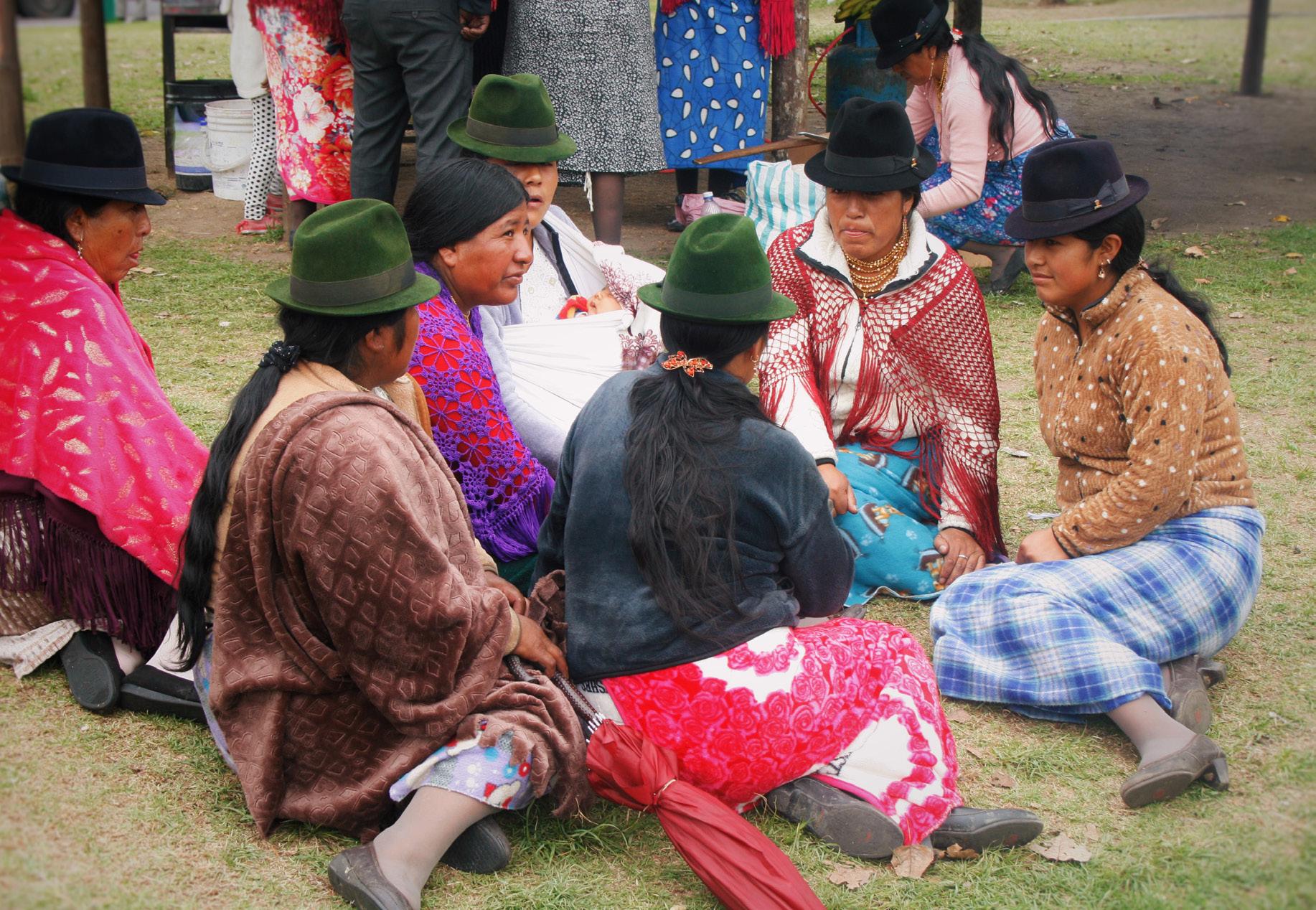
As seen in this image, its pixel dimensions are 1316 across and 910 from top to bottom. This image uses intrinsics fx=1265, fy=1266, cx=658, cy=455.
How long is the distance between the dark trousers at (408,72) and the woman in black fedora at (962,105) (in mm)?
1931

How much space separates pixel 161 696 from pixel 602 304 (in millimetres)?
1841

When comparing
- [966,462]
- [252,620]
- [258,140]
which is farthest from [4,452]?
[258,140]

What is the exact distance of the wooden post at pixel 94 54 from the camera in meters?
7.89

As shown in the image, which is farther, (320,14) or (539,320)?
(320,14)

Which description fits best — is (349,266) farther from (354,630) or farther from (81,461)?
(81,461)

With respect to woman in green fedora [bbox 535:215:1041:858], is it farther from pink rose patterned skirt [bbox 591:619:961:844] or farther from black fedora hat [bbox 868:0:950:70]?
black fedora hat [bbox 868:0:950:70]

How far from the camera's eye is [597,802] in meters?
2.86

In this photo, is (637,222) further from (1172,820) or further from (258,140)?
(1172,820)

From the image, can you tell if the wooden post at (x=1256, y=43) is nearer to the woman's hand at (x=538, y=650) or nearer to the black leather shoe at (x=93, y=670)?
the woman's hand at (x=538, y=650)

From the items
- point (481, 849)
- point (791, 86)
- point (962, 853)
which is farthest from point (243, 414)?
point (791, 86)

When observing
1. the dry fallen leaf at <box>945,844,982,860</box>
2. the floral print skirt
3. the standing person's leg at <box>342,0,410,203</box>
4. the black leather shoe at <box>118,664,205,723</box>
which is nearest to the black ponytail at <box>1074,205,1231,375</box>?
the dry fallen leaf at <box>945,844,982,860</box>

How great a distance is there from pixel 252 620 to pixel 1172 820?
200cm

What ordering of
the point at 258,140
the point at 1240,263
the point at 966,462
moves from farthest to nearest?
the point at 258,140
the point at 1240,263
the point at 966,462

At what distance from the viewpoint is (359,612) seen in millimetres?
2479
